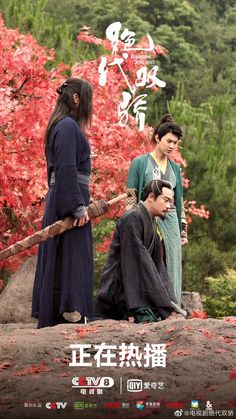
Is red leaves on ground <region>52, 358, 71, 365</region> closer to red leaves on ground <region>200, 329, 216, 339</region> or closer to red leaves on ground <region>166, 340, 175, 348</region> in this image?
red leaves on ground <region>166, 340, 175, 348</region>

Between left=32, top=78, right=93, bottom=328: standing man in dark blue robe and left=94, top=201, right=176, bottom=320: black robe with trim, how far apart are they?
0.55ft

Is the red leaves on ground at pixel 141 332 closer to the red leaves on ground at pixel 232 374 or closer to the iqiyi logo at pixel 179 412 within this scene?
the red leaves on ground at pixel 232 374

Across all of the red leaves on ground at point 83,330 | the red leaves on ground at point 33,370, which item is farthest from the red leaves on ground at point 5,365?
the red leaves on ground at point 83,330

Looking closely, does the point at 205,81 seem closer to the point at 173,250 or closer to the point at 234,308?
the point at 234,308

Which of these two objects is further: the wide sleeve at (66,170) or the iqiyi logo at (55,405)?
the wide sleeve at (66,170)

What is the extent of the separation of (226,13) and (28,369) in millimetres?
22519

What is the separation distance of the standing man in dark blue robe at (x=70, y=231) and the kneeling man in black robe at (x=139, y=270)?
0.56ft

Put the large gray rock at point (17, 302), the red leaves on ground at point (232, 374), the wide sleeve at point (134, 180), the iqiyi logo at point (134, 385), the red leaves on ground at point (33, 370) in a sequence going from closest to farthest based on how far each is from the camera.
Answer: the iqiyi logo at point (134, 385)
the red leaves on ground at point (232, 374)
the red leaves on ground at point (33, 370)
the wide sleeve at point (134, 180)
the large gray rock at point (17, 302)

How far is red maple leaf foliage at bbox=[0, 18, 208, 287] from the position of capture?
8.98m

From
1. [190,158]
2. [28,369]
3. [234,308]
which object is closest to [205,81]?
[190,158]

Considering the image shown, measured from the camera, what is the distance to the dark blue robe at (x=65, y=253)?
21.6ft

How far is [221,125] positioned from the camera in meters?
14.4

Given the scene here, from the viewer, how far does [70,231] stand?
6648mm

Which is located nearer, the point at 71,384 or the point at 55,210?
the point at 71,384
